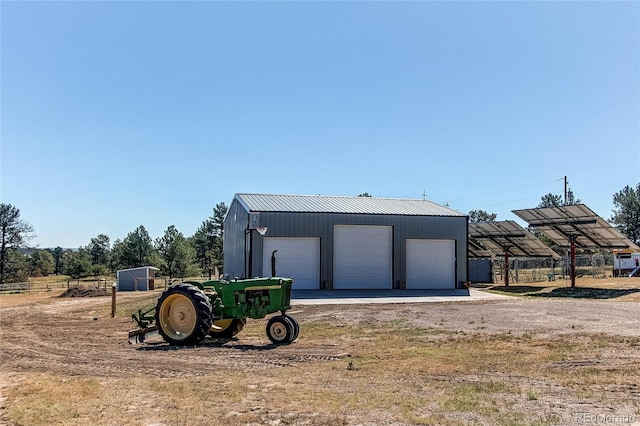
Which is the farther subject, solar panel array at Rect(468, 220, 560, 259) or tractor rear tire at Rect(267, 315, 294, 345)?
solar panel array at Rect(468, 220, 560, 259)

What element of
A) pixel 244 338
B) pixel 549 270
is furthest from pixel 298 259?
pixel 549 270

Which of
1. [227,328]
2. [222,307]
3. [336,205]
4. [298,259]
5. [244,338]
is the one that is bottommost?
[244,338]

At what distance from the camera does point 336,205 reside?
102 ft

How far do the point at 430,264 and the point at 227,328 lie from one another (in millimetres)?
19679

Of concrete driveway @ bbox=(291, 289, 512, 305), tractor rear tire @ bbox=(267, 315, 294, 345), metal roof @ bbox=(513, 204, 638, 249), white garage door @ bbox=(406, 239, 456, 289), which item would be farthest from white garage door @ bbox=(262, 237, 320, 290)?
tractor rear tire @ bbox=(267, 315, 294, 345)

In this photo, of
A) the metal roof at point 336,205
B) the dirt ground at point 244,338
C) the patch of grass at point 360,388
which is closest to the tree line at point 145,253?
the metal roof at point 336,205

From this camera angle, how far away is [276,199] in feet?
103

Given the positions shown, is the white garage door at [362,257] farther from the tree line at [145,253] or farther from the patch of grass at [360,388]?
the tree line at [145,253]

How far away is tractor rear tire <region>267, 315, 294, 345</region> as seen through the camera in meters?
12.3

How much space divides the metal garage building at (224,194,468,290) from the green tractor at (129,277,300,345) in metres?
14.0

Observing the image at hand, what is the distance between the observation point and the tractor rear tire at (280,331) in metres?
12.3

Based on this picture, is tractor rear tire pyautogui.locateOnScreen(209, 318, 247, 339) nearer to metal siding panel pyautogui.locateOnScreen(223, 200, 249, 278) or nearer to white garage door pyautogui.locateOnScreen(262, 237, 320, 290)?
white garage door pyautogui.locateOnScreen(262, 237, 320, 290)

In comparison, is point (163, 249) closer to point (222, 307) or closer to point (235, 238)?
point (235, 238)

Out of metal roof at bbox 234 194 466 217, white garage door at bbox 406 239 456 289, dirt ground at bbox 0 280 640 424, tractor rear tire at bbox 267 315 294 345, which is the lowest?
dirt ground at bbox 0 280 640 424
